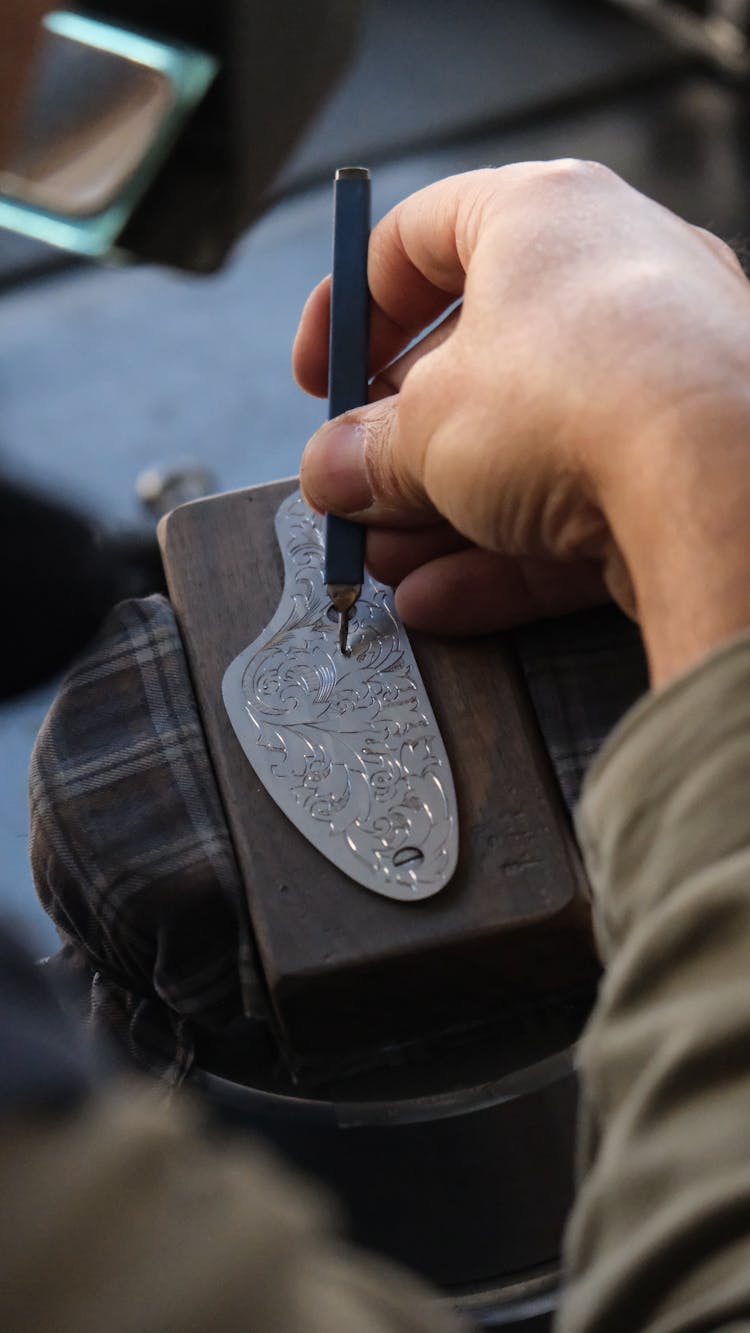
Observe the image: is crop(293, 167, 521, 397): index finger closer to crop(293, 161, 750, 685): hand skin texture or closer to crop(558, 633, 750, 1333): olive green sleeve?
crop(293, 161, 750, 685): hand skin texture

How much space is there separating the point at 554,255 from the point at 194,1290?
341 millimetres

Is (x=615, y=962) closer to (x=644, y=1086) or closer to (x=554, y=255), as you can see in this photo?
(x=644, y=1086)

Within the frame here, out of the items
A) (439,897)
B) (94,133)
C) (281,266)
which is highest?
(94,133)

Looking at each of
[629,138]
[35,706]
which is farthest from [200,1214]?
[629,138]

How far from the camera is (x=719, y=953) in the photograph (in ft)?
0.84

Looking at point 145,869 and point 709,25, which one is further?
point 709,25

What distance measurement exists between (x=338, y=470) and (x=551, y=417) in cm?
10

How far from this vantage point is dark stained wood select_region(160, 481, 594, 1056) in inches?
15.9

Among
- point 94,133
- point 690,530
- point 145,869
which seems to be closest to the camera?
point 690,530

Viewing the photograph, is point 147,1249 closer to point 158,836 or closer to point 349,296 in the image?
point 158,836

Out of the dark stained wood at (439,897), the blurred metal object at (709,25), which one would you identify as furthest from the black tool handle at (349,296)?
the blurred metal object at (709,25)

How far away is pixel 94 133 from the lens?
2.00 ft

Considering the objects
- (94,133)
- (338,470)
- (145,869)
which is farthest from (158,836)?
(94,133)

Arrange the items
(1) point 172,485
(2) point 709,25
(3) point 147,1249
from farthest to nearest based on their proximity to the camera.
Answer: (2) point 709,25 → (1) point 172,485 → (3) point 147,1249
